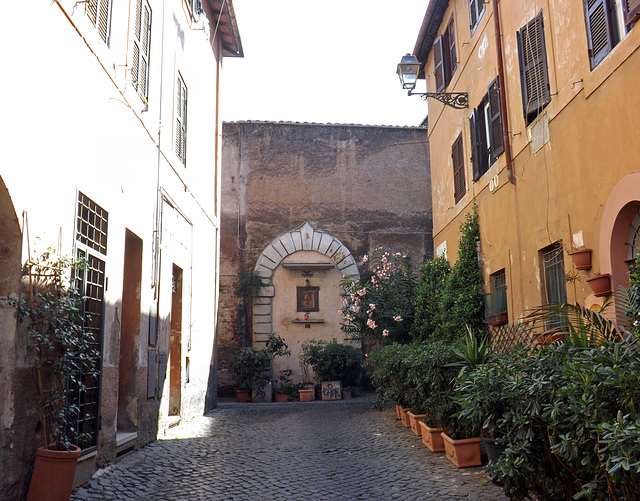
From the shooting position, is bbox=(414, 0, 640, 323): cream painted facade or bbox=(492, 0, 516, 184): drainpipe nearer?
bbox=(414, 0, 640, 323): cream painted facade

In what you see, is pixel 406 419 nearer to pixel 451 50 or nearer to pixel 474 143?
pixel 474 143

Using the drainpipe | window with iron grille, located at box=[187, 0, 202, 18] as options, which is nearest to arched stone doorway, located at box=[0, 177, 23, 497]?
the drainpipe

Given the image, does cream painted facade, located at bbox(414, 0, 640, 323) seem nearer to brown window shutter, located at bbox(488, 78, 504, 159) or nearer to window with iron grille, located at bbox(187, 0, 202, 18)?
brown window shutter, located at bbox(488, 78, 504, 159)

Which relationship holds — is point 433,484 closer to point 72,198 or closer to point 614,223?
point 614,223

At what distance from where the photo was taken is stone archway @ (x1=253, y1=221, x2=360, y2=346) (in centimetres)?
1705

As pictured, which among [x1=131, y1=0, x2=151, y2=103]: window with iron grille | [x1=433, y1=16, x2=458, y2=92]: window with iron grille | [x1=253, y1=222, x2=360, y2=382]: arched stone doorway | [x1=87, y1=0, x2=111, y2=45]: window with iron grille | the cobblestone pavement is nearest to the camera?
the cobblestone pavement

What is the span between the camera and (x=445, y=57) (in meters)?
11.6

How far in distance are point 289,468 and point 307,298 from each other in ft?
34.8

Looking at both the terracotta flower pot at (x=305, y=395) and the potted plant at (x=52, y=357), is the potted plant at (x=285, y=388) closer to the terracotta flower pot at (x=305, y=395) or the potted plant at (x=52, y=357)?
the terracotta flower pot at (x=305, y=395)

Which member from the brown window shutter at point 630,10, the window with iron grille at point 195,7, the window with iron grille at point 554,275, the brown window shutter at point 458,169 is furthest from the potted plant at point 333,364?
the brown window shutter at point 630,10

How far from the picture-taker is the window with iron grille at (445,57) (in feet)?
36.7

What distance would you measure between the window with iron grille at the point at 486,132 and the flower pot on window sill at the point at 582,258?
266 cm

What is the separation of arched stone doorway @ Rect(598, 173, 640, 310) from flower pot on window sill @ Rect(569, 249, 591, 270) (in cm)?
36

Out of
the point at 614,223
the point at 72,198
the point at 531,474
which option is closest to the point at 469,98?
the point at 614,223
